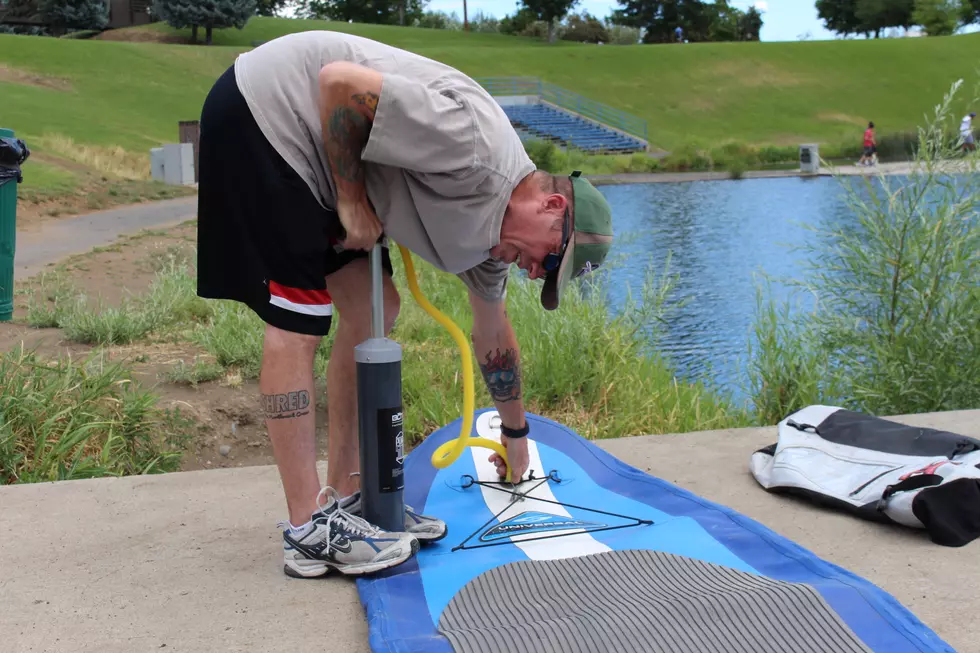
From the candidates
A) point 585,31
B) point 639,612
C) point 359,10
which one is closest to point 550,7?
point 585,31

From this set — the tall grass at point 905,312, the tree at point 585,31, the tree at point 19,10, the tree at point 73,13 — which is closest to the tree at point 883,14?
the tree at point 585,31

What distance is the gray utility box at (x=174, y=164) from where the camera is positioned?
62.3ft

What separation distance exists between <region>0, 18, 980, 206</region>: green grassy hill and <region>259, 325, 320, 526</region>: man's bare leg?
23.9 meters

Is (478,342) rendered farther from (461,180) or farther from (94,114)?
(94,114)

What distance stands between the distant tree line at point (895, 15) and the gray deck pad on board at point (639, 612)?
239ft

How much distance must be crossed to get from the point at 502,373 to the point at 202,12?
4972 cm

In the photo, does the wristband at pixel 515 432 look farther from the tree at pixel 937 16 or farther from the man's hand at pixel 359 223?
the tree at pixel 937 16

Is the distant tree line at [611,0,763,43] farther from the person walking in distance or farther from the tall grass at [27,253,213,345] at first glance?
the person walking in distance

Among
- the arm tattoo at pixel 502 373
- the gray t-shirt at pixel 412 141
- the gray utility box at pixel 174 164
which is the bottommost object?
the arm tattoo at pixel 502 373

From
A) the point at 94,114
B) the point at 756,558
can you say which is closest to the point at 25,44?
the point at 94,114

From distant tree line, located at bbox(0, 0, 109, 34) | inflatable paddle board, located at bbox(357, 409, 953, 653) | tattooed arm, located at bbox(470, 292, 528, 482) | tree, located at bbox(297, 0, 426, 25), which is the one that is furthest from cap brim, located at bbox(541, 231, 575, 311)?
tree, located at bbox(297, 0, 426, 25)

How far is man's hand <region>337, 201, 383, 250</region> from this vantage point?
225 centimetres

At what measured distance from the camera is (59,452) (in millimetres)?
3398

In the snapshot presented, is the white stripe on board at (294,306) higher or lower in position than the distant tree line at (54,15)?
lower
